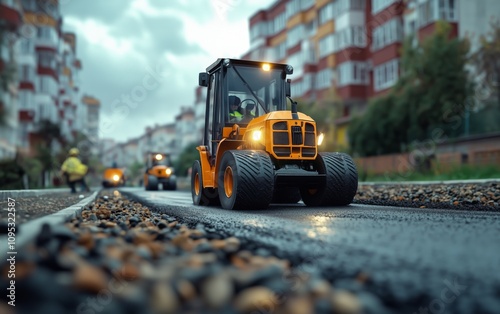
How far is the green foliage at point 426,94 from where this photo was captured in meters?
25.3

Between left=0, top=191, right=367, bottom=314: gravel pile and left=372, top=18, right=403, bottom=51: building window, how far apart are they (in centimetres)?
3491

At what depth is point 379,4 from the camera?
37.8 meters

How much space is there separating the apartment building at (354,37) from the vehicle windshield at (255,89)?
2068 centimetres

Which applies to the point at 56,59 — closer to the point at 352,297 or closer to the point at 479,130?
the point at 479,130

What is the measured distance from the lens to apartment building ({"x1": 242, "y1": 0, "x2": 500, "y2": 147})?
100 ft

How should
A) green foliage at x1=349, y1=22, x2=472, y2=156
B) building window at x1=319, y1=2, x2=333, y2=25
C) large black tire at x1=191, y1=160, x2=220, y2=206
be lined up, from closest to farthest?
large black tire at x1=191, y1=160, x2=220, y2=206 < green foliage at x1=349, y1=22, x2=472, y2=156 < building window at x1=319, y1=2, x2=333, y2=25

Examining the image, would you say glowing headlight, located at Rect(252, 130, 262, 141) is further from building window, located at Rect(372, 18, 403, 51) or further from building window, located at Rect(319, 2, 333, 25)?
building window, located at Rect(319, 2, 333, 25)

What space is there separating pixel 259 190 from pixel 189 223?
2.04 metres

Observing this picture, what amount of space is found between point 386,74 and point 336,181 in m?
29.0

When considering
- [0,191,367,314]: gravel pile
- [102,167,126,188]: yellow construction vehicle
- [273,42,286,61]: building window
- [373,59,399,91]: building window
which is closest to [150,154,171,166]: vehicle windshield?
[102,167,126,188]: yellow construction vehicle

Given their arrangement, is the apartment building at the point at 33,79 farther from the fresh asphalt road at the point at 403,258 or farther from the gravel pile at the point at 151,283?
the gravel pile at the point at 151,283

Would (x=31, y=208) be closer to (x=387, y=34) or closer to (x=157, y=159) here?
(x=157, y=159)

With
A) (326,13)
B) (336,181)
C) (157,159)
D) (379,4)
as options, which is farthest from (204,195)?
(326,13)

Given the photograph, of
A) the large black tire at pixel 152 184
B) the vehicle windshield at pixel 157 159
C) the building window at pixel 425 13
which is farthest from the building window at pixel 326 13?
the large black tire at pixel 152 184
